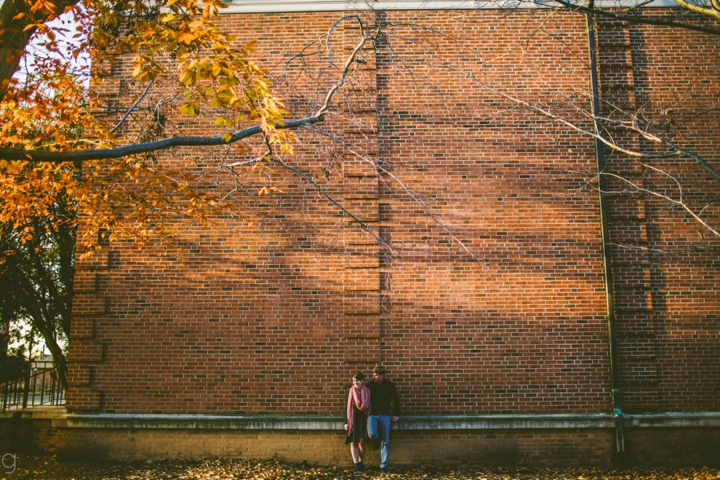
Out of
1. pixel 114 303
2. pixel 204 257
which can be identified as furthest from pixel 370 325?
pixel 114 303

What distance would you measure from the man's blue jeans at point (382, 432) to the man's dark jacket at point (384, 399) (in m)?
0.10

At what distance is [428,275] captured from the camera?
9.86 metres

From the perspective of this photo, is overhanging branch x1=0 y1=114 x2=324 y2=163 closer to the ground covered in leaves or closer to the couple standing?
the couple standing

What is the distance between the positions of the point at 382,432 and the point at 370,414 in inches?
14.8

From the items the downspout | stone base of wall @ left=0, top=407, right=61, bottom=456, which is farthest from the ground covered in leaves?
stone base of wall @ left=0, top=407, right=61, bottom=456

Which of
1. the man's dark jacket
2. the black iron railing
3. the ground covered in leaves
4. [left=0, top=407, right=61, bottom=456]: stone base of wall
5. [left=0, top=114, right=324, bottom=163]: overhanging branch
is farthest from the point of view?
the black iron railing

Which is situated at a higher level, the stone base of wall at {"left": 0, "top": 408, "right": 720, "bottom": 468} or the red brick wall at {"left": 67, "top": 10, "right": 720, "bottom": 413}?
the red brick wall at {"left": 67, "top": 10, "right": 720, "bottom": 413}

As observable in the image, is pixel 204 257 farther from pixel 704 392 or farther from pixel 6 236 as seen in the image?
pixel 704 392

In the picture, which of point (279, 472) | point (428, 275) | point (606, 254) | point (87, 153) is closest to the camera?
point (87, 153)

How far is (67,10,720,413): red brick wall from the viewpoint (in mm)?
9602

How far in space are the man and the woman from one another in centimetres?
12

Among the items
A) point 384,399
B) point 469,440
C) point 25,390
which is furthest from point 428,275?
point 25,390

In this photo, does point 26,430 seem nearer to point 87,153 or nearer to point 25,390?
point 25,390

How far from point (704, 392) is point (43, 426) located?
12.4 m
